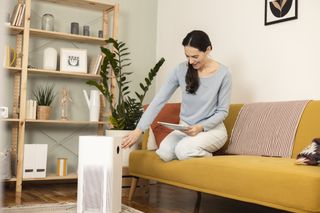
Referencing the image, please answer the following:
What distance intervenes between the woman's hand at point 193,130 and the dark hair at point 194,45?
28cm

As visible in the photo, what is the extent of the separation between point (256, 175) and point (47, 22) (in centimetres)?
251

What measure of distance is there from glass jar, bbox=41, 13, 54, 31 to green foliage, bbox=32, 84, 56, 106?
527 mm

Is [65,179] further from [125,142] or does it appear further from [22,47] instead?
[125,142]

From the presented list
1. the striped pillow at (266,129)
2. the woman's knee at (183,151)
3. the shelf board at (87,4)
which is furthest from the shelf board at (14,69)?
the striped pillow at (266,129)

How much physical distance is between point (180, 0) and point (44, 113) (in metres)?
1.71

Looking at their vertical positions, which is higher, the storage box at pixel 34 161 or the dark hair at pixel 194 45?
the dark hair at pixel 194 45

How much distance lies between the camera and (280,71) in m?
2.89

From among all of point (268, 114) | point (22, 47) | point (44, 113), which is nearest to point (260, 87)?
point (268, 114)

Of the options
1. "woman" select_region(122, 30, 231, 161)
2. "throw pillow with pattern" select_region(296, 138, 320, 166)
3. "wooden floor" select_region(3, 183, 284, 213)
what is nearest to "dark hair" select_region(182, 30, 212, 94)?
"woman" select_region(122, 30, 231, 161)

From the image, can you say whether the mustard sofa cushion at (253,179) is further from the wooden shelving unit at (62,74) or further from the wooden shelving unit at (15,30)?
the wooden shelving unit at (15,30)

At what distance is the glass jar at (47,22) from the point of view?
3.59 metres

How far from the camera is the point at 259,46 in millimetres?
3072

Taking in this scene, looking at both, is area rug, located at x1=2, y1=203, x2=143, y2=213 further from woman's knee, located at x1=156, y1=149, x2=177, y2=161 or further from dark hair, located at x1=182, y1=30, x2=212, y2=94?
dark hair, located at x1=182, y1=30, x2=212, y2=94

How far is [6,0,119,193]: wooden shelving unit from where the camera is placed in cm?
326
